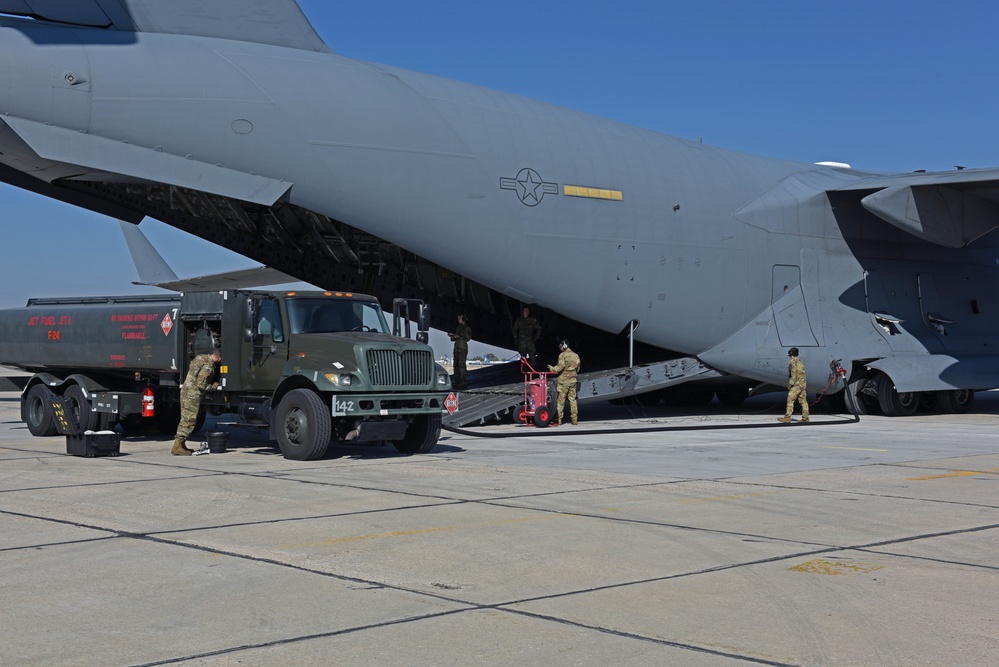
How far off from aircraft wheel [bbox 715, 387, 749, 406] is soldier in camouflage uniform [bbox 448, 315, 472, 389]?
7.80 m

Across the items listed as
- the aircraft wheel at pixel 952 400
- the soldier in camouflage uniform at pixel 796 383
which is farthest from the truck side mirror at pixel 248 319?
the aircraft wheel at pixel 952 400

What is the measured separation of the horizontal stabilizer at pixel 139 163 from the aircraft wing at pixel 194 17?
1.76 meters

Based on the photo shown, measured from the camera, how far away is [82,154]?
50.9ft

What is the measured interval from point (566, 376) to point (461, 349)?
3.19m

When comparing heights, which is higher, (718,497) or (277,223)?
(277,223)

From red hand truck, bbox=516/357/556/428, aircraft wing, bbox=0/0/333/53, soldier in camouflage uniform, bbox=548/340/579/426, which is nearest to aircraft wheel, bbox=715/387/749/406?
soldier in camouflage uniform, bbox=548/340/579/426

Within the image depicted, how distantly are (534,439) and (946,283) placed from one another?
13.0 meters

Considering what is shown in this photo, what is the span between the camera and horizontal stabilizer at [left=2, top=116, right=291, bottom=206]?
598 inches

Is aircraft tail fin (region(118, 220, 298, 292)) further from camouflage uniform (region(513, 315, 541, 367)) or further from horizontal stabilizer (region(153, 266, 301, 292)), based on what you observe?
camouflage uniform (region(513, 315, 541, 367))

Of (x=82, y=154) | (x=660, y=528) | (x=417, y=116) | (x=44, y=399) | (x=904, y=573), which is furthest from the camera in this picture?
(x=417, y=116)

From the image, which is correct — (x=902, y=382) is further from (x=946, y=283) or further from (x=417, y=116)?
(x=417, y=116)

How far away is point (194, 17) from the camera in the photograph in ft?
55.8

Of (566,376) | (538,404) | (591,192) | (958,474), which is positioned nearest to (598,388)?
(566,376)

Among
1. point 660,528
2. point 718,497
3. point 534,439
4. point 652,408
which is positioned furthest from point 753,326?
point 660,528
